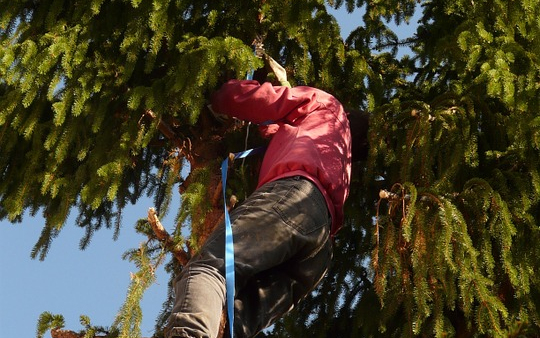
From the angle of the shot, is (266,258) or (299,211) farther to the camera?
(299,211)

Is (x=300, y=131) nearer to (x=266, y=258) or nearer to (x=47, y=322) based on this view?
(x=266, y=258)

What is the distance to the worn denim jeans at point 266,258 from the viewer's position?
14.7 ft

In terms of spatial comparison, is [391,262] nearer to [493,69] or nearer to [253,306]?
[253,306]

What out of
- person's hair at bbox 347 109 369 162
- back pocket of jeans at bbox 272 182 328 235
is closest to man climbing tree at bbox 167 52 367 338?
back pocket of jeans at bbox 272 182 328 235

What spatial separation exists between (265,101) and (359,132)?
28.2 inches

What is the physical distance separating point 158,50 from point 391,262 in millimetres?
1798

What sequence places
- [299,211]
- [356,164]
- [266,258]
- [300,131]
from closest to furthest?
1. [266,258]
2. [299,211]
3. [300,131]
4. [356,164]

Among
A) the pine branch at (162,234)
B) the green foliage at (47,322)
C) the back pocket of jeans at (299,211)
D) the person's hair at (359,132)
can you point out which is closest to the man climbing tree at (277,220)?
the back pocket of jeans at (299,211)

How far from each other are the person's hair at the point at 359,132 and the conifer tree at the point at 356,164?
11 cm

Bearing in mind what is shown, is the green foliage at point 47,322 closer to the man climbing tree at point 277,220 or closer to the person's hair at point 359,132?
the man climbing tree at point 277,220

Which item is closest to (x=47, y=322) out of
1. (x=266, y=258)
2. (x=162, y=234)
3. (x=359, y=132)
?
(x=162, y=234)

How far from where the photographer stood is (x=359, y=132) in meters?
5.97

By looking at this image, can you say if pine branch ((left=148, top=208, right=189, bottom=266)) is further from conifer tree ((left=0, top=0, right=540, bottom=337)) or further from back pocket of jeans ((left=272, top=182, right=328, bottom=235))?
back pocket of jeans ((left=272, top=182, right=328, bottom=235))

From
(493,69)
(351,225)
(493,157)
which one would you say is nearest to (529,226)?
(493,157)
